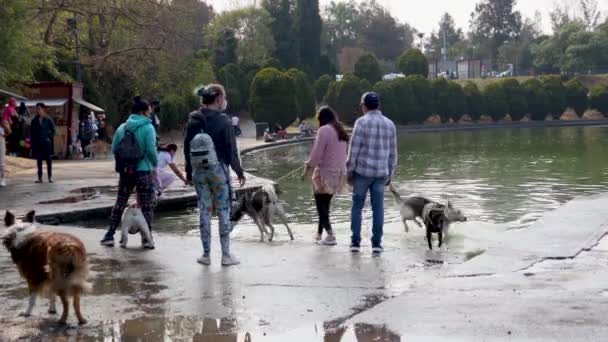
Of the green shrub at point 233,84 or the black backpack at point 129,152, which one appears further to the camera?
the green shrub at point 233,84

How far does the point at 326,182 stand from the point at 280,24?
259ft

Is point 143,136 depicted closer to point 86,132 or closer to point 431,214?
point 431,214

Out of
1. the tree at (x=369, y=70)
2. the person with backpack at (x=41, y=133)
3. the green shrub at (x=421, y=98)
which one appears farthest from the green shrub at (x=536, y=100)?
the person with backpack at (x=41, y=133)

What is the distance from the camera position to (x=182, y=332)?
7.06m

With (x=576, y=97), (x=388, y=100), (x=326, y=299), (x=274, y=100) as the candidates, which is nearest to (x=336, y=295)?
(x=326, y=299)

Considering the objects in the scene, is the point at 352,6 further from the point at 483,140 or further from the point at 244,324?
the point at 244,324

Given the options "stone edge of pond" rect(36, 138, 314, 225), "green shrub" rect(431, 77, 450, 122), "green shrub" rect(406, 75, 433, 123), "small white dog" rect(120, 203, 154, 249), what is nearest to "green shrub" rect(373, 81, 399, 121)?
"green shrub" rect(406, 75, 433, 123)

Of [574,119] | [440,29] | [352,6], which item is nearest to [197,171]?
[574,119]

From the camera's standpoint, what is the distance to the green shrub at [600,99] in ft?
259

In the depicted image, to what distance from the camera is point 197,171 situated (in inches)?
382

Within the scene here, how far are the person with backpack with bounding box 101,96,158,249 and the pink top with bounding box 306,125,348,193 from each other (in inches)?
79.7

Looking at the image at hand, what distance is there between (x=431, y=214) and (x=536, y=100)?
219ft

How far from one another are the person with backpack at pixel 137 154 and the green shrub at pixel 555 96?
225ft

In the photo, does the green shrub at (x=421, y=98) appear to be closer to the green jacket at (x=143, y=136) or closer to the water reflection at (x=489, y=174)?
the water reflection at (x=489, y=174)
